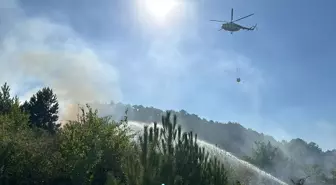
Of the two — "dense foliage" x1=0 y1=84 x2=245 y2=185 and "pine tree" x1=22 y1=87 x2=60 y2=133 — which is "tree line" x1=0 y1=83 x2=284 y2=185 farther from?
"pine tree" x1=22 y1=87 x2=60 y2=133

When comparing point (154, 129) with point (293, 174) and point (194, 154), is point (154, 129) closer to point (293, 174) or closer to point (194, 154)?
point (194, 154)

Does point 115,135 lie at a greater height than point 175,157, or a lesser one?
greater

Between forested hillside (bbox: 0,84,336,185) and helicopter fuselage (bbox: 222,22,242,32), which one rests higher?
helicopter fuselage (bbox: 222,22,242,32)

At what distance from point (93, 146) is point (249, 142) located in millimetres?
167260

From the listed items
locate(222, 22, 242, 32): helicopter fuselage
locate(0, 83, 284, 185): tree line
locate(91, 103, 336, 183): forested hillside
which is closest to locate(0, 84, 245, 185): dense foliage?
locate(0, 83, 284, 185): tree line

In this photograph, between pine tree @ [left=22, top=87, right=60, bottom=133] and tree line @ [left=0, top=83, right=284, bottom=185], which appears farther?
pine tree @ [left=22, top=87, right=60, bottom=133]

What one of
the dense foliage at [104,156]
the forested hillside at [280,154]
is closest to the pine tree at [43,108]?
the dense foliage at [104,156]

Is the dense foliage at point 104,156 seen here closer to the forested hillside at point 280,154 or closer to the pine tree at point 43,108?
the pine tree at point 43,108

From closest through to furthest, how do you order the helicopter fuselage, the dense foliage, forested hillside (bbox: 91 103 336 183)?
the dense foliage
the helicopter fuselage
forested hillside (bbox: 91 103 336 183)

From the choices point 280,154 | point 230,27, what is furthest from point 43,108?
point 280,154

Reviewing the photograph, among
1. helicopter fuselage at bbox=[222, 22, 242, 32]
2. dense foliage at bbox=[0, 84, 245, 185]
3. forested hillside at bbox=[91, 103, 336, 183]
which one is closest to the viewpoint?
dense foliage at bbox=[0, 84, 245, 185]

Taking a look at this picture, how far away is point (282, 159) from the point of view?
122 meters

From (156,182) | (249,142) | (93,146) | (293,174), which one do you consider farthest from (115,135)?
(249,142)

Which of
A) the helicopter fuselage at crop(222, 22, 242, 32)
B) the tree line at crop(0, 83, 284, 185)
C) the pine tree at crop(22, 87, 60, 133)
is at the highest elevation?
the helicopter fuselage at crop(222, 22, 242, 32)
